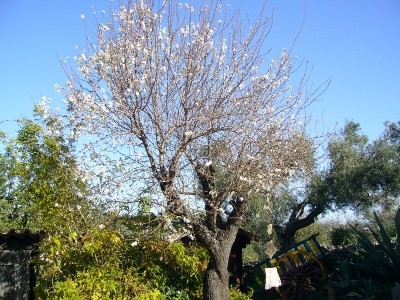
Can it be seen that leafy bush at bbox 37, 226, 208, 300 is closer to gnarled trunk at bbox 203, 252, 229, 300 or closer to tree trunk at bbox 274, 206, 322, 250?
gnarled trunk at bbox 203, 252, 229, 300

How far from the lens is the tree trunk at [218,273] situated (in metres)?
7.82

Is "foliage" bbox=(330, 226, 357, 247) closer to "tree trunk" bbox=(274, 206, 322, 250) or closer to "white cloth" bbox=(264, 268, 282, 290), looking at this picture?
"white cloth" bbox=(264, 268, 282, 290)

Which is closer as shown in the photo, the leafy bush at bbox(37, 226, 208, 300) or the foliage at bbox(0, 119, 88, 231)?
the leafy bush at bbox(37, 226, 208, 300)

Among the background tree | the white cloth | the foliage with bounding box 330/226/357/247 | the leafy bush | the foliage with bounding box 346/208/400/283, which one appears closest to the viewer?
the leafy bush

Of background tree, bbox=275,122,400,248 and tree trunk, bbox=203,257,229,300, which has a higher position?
background tree, bbox=275,122,400,248

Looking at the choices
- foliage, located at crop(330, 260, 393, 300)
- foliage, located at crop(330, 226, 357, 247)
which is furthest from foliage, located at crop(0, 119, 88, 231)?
foliage, located at crop(330, 226, 357, 247)

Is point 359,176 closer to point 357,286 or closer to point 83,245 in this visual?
point 357,286

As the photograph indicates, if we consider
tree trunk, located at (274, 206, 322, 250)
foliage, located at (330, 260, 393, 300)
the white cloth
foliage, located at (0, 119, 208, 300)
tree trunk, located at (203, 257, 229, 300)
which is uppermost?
tree trunk, located at (274, 206, 322, 250)

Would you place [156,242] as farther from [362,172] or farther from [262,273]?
[362,172]

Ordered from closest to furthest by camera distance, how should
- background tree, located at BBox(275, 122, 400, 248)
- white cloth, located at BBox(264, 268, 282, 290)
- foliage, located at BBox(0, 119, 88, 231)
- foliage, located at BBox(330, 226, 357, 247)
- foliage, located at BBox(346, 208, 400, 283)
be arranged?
foliage, located at BBox(0, 119, 88, 231) < foliage, located at BBox(346, 208, 400, 283) < white cloth, located at BBox(264, 268, 282, 290) < foliage, located at BBox(330, 226, 357, 247) < background tree, located at BBox(275, 122, 400, 248)

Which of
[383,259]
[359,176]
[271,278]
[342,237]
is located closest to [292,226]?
[359,176]

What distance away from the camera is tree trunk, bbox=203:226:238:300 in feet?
25.7

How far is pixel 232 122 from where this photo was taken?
27.2ft

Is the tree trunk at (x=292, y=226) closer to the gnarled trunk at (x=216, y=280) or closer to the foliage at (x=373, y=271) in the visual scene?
the foliage at (x=373, y=271)
